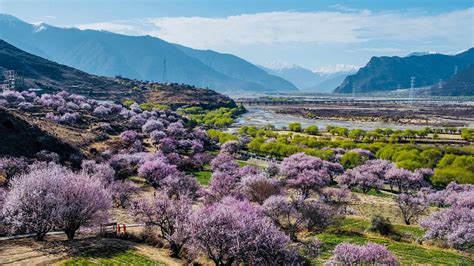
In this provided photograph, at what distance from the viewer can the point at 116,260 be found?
31000mm

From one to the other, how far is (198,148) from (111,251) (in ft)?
220

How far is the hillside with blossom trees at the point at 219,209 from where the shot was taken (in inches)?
1130

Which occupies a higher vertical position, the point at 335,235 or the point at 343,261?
the point at 343,261

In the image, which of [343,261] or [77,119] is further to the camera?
[77,119]

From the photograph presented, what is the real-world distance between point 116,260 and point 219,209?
9244mm

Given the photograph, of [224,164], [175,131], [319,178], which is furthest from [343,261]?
[175,131]

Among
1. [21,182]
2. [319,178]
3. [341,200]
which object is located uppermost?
[21,182]

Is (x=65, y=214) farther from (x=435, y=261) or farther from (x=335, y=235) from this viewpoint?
(x=435, y=261)

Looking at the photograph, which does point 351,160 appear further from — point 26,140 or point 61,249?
point 61,249

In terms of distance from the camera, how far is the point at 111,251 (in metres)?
32.7

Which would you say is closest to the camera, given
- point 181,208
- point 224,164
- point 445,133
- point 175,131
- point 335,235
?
point 181,208

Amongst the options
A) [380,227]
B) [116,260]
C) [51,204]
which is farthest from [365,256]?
[51,204]

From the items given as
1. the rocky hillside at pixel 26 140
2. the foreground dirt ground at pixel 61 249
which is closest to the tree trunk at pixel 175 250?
the foreground dirt ground at pixel 61 249

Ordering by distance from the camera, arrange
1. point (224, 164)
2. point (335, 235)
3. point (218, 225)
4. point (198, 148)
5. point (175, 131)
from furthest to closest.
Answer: point (175, 131)
point (198, 148)
point (224, 164)
point (335, 235)
point (218, 225)
